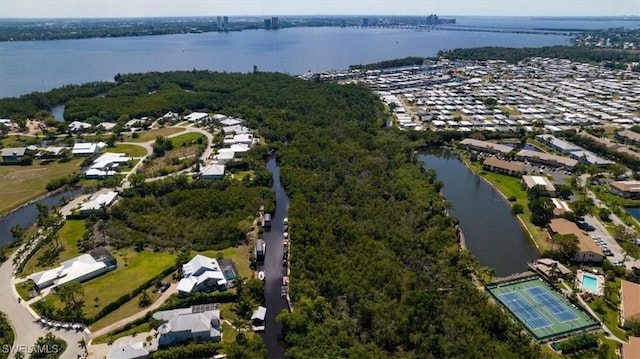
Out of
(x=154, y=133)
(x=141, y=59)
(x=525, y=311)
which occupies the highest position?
(x=141, y=59)

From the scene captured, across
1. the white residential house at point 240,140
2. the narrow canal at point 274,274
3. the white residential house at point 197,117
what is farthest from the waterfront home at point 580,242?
the white residential house at point 197,117

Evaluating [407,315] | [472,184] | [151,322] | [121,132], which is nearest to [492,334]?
[407,315]

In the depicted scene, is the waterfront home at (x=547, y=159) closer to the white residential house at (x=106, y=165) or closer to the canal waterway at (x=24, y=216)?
the white residential house at (x=106, y=165)

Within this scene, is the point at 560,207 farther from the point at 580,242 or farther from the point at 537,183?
the point at 580,242

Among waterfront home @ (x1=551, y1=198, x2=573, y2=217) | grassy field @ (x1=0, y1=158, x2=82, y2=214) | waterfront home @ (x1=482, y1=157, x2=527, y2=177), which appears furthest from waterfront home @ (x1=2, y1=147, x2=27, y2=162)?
waterfront home @ (x1=551, y1=198, x2=573, y2=217)

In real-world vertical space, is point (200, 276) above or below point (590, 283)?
above

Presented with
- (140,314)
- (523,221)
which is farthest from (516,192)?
(140,314)

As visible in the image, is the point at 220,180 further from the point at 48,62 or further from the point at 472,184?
the point at 48,62

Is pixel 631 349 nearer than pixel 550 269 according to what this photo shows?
Yes
